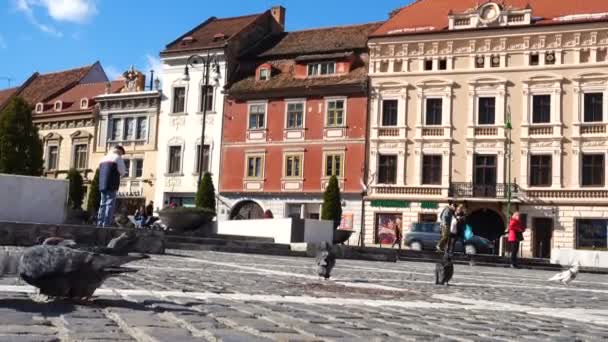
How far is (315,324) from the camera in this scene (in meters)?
5.02

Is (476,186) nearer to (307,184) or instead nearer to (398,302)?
(307,184)

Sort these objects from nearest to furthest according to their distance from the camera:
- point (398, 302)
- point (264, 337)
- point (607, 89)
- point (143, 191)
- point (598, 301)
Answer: point (264, 337), point (398, 302), point (598, 301), point (607, 89), point (143, 191)

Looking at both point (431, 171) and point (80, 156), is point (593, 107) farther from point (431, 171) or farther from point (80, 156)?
point (80, 156)

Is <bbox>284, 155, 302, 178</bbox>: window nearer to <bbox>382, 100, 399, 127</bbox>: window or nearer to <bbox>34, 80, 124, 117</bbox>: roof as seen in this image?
<bbox>382, 100, 399, 127</bbox>: window

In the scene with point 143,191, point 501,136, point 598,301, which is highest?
point 501,136

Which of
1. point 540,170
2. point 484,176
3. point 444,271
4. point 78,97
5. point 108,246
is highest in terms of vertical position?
point 78,97

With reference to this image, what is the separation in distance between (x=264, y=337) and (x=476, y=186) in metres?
36.6

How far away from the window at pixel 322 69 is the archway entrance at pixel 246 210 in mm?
8185

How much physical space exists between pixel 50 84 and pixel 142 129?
12.7 metres

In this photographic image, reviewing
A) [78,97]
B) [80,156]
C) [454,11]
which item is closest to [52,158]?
[80,156]

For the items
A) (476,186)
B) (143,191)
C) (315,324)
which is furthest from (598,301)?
(143,191)

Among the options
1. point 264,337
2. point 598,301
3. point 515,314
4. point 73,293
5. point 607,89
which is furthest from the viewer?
point 607,89

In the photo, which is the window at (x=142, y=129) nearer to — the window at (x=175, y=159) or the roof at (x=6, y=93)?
the window at (x=175, y=159)

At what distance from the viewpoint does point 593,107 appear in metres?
38.4
